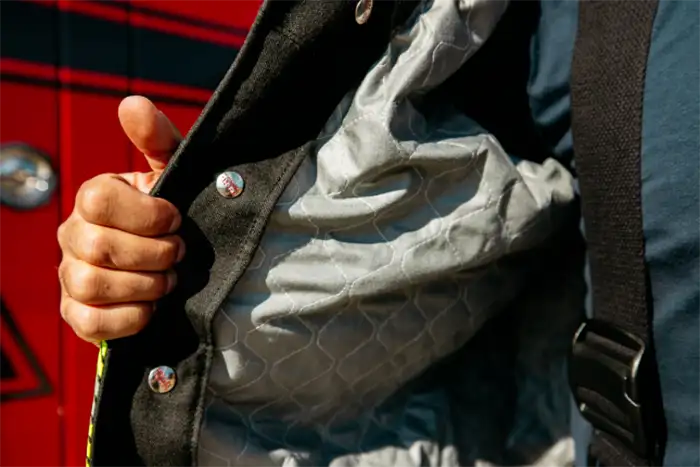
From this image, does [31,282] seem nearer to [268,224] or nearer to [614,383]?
[268,224]

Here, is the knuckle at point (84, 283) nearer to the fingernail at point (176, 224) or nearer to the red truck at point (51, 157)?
the fingernail at point (176, 224)

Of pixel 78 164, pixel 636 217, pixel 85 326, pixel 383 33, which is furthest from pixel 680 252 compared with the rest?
pixel 78 164

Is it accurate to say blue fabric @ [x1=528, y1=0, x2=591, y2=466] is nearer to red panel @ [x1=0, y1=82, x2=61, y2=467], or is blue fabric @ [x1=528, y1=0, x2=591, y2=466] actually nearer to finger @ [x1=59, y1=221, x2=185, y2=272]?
finger @ [x1=59, y1=221, x2=185, y2=272]

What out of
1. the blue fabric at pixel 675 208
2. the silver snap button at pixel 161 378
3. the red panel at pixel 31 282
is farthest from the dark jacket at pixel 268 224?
the red panel at pixel 31 282

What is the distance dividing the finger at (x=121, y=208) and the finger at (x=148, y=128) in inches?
2.1

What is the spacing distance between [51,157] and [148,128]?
303mm

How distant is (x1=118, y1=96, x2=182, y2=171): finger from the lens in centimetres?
52

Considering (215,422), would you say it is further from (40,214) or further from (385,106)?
(40,214)

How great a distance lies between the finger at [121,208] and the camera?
1.57ft

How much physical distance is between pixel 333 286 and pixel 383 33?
20cm

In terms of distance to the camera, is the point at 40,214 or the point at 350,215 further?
the point at 40,214

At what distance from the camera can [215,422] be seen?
528mm

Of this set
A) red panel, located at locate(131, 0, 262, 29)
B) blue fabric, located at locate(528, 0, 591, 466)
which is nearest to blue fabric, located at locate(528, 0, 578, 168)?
blue fabric, located at locate(528, 0, 591, 466)

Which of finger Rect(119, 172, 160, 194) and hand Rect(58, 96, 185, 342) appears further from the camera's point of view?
finger Rect(119, 172, 160, 194)
